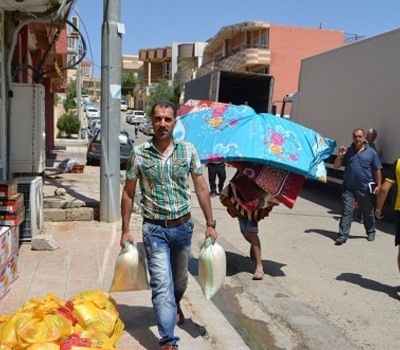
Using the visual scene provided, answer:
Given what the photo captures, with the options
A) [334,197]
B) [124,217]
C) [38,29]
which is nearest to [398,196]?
[124,217]

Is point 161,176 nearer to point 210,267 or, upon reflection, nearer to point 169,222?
point 169,222

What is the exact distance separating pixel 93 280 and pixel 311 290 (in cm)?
241

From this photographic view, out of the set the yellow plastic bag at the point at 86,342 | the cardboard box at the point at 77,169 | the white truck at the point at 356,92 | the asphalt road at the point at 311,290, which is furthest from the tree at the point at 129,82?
the yellow plastic bag at the point at 86,342

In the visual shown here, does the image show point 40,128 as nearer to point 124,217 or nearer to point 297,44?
point 124,217

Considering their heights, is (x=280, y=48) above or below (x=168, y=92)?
above

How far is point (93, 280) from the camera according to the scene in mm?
5027

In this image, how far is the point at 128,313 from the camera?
13.9ft

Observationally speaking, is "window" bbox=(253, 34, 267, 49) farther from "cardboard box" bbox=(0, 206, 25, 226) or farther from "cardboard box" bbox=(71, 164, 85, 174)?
"cardboard box" bbox=(0, 206, 25, 226)

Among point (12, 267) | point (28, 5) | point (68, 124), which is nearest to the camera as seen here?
point (12, 267)

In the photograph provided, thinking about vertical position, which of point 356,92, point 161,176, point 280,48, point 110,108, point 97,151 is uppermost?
point 280,48

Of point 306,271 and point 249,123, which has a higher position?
point 249,123

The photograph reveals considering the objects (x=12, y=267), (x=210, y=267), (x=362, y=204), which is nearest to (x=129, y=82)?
(x=362, y=204)

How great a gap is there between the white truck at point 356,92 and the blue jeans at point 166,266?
283 inches

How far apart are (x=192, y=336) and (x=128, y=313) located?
0.67m
